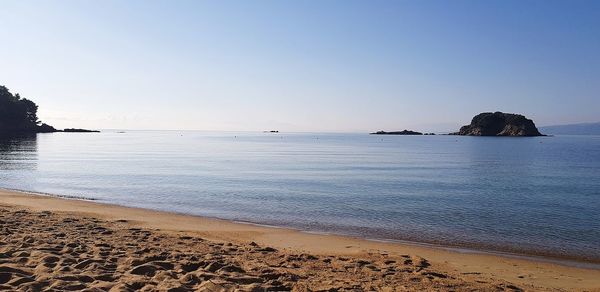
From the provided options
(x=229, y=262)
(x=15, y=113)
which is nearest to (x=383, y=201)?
(x=229, y=262)

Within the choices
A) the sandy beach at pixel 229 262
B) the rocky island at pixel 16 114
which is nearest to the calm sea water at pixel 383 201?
the sandy beach at pixel 229 262

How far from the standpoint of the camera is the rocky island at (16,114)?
138 m

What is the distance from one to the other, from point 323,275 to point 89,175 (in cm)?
3321

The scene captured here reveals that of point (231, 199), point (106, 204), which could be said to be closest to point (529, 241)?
point (231, 199)

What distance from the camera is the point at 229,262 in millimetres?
9695

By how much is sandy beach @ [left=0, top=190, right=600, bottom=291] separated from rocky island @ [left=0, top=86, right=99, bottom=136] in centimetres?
14338

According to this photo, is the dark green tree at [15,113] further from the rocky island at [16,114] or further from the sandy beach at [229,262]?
the sandy beach at [229,262]

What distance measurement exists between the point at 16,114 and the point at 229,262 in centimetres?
16302

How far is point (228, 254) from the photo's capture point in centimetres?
1103

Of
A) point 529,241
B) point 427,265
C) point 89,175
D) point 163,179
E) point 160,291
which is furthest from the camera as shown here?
point 89,175

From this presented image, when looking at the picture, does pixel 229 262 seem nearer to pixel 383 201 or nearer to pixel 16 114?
pixel 383 201

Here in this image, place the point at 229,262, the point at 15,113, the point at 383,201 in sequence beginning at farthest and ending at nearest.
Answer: the point at 15,113
the point at 383,201
the point at 229,262

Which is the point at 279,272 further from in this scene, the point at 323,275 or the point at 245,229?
the point at 245,229

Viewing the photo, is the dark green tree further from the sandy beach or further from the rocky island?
the sandy beach
